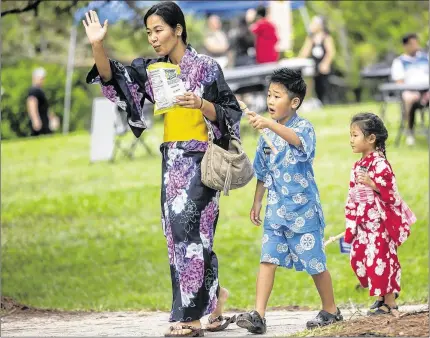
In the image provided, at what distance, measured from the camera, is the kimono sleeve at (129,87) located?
706cm

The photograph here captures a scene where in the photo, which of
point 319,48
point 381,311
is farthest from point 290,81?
point 319,48

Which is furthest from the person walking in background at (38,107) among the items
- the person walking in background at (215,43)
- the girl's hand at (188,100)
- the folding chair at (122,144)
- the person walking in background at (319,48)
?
the girl's hand at (188,100)

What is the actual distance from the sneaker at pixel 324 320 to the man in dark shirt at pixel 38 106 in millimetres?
17396

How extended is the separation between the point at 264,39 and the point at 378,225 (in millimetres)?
14624

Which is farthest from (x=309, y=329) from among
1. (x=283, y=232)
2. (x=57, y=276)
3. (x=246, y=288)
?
(x=57, y=276)

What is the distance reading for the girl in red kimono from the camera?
7.38 m

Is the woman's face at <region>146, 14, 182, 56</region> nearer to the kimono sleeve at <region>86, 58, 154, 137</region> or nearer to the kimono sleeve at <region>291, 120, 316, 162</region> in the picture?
the kimono sleeve at <region>86, 58, 154, 137</region>

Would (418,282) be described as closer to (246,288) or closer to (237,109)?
(246,288)

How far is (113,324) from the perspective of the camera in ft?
26.7

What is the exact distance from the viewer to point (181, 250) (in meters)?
7.02

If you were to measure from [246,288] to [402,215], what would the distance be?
3.33m

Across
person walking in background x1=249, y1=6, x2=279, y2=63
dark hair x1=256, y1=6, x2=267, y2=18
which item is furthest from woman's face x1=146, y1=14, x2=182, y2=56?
dark hair x1=256, y1=6, x2=267, y2=18

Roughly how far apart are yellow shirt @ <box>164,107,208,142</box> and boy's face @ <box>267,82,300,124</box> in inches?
16.3

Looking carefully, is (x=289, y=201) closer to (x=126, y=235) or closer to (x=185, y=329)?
(x=185, y=329)
